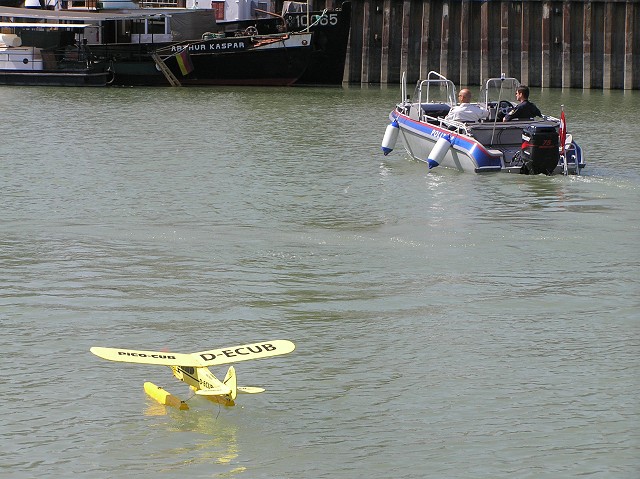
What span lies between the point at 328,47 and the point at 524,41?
20.6 ft

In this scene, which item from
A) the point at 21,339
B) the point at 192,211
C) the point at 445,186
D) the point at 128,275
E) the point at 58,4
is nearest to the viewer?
the point at 21,339

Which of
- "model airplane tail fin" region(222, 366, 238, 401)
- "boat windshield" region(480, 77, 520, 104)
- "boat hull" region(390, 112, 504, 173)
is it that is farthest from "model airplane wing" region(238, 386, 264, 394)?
"boat windshield" region(480, 77, 520, 104)

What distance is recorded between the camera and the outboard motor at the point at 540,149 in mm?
18688

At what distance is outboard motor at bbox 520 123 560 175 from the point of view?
61.3 feet

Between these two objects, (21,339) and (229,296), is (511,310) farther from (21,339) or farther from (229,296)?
(21,339)

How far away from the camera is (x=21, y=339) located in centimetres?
1025

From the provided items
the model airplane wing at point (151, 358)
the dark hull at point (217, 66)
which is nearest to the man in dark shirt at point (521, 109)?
the model airplane wing at point (151, 358)

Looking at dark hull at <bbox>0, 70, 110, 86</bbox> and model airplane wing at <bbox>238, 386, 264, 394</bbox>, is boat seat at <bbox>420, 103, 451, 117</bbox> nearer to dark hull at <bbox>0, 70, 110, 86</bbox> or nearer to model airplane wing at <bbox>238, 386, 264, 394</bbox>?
model airplane wing at <bbox>238, 386, 264, 394</bbox>

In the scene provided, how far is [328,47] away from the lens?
39156 mm

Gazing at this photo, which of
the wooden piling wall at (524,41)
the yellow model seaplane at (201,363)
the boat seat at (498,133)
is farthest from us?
the wooden piling wall at (524,41)

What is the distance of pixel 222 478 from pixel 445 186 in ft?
38.4

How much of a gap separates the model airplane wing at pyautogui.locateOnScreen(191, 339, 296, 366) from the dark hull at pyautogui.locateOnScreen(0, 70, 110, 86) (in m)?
30.3

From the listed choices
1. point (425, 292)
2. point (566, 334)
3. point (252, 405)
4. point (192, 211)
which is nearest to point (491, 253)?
point (425, 292)

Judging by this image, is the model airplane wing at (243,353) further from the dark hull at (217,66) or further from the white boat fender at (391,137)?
the dark hull at (217,66)
